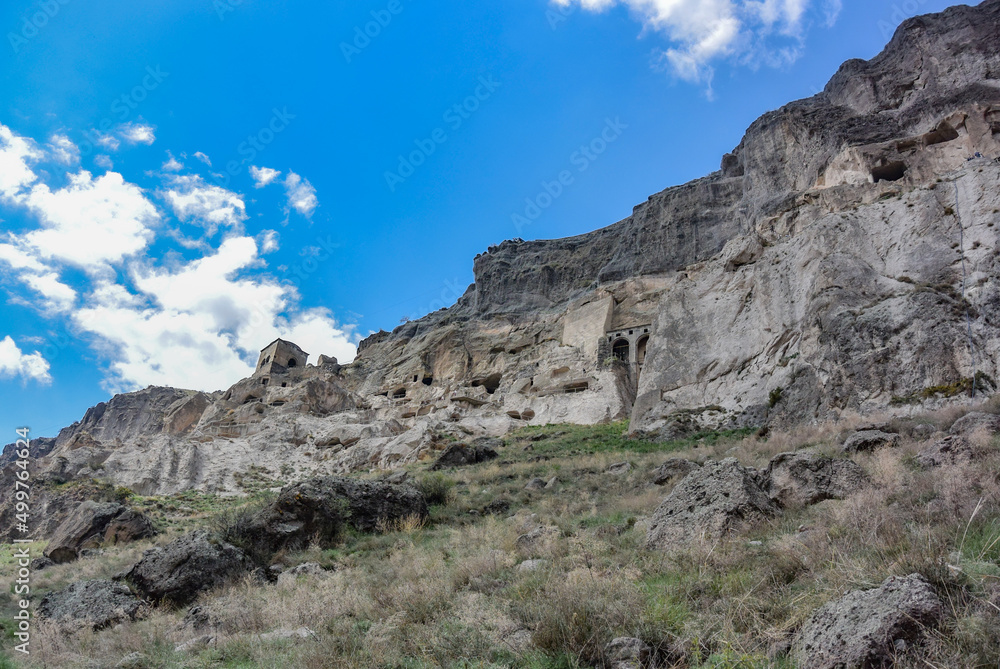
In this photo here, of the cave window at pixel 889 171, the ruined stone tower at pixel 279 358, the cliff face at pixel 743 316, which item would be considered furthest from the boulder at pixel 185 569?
the ruined stone tower at pixel 279 358

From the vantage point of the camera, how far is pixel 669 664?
124 inches

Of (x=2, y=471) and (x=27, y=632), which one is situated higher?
(x=2, y=471)

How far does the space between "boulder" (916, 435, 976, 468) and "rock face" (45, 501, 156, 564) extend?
16505 mm

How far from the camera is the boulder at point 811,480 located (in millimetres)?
6094

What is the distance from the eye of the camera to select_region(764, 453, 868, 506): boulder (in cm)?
609

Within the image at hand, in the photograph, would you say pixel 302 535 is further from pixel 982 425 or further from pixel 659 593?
pixel 982 425

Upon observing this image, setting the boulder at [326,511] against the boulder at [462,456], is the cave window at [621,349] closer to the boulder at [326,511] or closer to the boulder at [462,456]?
the boulder at [462,456]

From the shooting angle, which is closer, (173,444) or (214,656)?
(214,656)

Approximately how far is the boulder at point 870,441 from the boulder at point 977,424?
0.80 metres

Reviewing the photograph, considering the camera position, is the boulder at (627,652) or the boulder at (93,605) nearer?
the boulder at (627,652)

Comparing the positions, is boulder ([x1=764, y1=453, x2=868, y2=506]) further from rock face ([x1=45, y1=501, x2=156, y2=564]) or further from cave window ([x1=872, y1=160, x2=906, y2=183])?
cave window ([x1=872, y1=160, x2=906, y2=183])

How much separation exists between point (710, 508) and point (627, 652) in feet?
9.71

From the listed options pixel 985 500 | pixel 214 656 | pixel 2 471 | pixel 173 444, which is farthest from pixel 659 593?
pixel 2 471

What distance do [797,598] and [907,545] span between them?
36.8 inches
